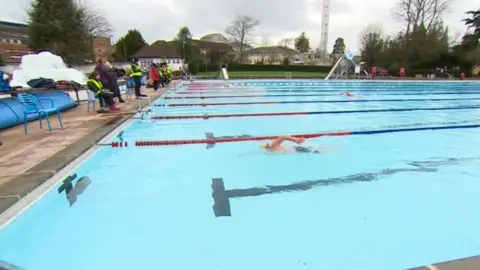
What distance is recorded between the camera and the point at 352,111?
27.5 feet

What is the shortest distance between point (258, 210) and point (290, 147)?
83.3 inches

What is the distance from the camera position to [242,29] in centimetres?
5131

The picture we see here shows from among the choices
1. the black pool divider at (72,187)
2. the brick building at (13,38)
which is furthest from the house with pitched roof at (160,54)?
the black pool divider at (72,187)

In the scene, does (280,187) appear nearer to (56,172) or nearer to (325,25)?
(56,172)

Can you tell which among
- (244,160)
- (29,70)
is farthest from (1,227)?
(29,70)

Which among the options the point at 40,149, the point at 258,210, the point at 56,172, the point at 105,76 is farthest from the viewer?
the point at 105,76

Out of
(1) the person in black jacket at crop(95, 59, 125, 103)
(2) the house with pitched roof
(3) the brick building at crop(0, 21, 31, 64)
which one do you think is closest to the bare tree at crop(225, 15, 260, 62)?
(2) the house with pitched roof

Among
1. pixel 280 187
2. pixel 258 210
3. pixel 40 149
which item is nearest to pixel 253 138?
pixel 280 187

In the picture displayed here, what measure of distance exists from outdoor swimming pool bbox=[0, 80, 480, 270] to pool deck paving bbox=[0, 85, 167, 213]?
0.21 meters

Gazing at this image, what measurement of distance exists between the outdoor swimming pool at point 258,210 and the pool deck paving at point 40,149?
209 mm

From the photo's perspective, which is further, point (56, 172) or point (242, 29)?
point (242, 29)

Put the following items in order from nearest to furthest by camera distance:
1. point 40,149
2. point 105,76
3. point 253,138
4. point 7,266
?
point 7,266
point 40,149
point 253,138
point 105,76

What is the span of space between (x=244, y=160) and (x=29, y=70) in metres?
13.0

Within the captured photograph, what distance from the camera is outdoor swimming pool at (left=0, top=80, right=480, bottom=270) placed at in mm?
2229
